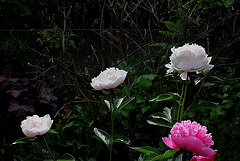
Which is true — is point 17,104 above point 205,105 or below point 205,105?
below

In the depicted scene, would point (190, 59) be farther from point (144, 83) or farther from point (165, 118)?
point (144, 83)

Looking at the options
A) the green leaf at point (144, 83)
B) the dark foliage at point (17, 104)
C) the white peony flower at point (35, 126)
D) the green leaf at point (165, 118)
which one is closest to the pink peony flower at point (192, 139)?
the green leaf at point (165, 118)

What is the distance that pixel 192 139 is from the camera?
2.09 feet

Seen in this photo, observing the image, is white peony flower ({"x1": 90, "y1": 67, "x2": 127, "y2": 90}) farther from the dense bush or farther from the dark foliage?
the dark foliage

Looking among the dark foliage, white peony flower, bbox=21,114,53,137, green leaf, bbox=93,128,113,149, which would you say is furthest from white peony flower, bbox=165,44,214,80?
the dark foliage

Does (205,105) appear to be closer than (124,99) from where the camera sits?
Yes

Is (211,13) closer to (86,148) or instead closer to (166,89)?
(166,89)

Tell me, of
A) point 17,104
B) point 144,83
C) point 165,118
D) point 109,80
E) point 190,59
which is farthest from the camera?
point 17,104

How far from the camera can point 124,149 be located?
1.64m

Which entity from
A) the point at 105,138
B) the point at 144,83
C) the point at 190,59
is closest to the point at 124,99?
the point at 144,83

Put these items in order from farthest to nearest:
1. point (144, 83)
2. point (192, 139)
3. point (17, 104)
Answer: point (17, 104)
point (144, 83)
point (192, 139)

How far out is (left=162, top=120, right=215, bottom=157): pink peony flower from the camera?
2.10 ft

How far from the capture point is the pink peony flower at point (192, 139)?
64 centimetres

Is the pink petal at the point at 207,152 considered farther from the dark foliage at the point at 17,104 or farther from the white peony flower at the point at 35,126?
the dark foliage at the point at 17,104
